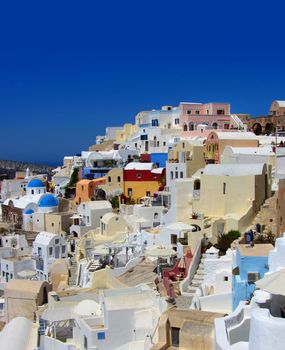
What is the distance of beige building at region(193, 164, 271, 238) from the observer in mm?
23922

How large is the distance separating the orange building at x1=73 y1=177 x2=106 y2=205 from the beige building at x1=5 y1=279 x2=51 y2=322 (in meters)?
15.5

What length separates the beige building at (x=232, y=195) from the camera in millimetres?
23922

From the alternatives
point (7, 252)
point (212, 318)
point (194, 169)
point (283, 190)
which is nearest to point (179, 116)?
point (194, 169)

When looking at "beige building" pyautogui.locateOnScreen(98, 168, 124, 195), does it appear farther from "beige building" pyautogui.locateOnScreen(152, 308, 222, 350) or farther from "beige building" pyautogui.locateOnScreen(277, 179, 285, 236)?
"beige building" pyautogui.locateOnScreen(152, 308, 222, 350)

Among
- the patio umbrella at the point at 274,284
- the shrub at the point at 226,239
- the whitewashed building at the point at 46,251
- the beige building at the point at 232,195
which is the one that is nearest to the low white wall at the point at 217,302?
the shrub at the point at 226,239

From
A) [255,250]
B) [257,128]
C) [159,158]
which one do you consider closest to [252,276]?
[255,250]

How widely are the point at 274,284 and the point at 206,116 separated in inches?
1584

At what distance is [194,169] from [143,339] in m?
18.4

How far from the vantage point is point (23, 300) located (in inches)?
903

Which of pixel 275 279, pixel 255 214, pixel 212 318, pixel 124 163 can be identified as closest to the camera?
pixel 275 279

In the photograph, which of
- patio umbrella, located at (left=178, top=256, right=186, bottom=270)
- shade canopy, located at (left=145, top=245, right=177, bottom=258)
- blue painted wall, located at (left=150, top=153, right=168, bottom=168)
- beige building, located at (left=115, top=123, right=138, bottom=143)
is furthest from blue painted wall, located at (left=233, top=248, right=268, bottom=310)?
beige building, located at (left=115, top=123, right=138, bottom=143)

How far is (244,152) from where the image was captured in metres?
30.8

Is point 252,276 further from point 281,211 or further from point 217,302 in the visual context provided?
point 281,211

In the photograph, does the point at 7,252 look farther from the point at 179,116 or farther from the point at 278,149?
the point at 179,116
